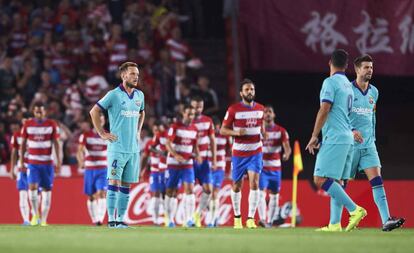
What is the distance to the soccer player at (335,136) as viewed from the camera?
14.2 meters

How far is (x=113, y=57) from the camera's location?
88.9ft

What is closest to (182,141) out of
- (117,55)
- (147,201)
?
(147,201)

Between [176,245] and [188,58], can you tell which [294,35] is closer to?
[188,58]

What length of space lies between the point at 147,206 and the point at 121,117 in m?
8.00

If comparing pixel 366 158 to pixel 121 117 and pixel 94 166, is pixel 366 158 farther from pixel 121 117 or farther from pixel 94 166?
pixel 94 166

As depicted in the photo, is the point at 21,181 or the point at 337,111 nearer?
the point at 337,111

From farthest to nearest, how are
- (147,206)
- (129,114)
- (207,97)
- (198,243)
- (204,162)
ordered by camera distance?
(207,97) → (147,206) → (204,162) → (129,114) → (198,243)

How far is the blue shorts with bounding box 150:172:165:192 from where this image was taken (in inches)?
919

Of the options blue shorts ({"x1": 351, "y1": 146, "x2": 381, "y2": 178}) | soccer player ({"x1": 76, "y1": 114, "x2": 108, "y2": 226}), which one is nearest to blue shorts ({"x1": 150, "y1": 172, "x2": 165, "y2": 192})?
soccer player ({"x1": 76, "y1": 114, "x2": 108, "y2": 226})

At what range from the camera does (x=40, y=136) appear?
20.8 m

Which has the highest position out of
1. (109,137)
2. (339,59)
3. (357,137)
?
(339,59)

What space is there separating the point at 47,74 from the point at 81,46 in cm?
163

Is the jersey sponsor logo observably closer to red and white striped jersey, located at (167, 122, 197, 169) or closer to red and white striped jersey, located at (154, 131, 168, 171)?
Answer: red and white striped jersey, located at (167, 122, 197, 169)

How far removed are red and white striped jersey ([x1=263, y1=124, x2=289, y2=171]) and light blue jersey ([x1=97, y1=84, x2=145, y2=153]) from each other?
5.28 m
